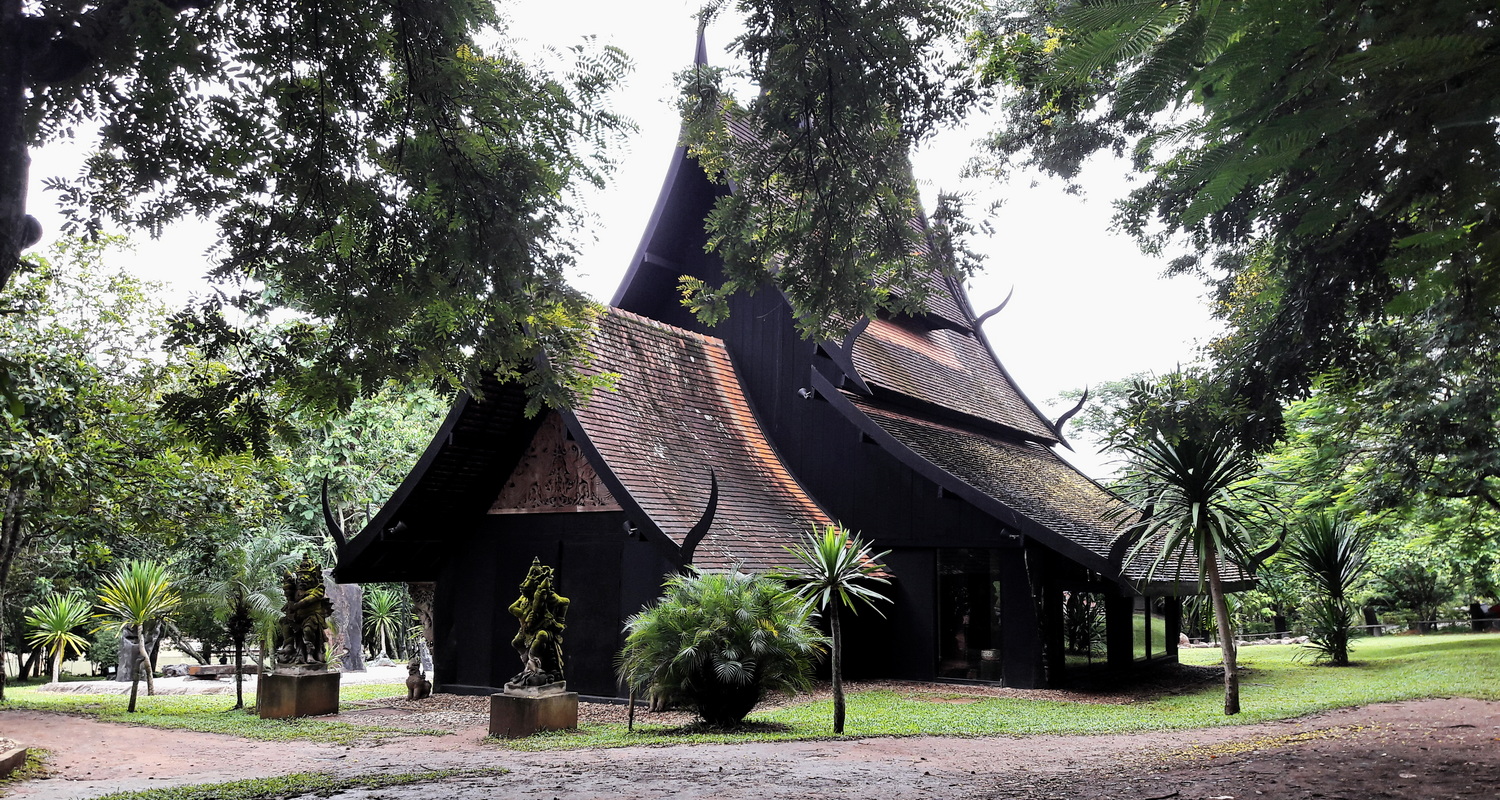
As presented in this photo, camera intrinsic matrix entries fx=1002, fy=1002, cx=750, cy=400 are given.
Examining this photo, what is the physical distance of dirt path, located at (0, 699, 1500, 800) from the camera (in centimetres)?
554

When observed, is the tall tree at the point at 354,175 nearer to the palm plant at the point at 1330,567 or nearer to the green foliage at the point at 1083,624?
the green foliage at the point at 1083,624

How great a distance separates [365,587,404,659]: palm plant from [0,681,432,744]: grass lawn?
11.9m

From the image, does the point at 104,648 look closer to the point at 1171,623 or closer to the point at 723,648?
the point at 723,648

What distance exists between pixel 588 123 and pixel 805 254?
1633 mm

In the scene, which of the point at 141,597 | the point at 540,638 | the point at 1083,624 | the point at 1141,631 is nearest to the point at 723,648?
the point at 540,638

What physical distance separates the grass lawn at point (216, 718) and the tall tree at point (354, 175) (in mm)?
5070

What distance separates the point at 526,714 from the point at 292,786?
2.85 meters

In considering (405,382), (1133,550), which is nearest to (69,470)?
(405,382)

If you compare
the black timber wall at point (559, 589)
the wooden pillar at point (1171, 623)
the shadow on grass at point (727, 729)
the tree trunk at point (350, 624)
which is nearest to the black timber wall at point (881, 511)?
the black timber wall at point (559, 589)

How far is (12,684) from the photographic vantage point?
24031 millimetres

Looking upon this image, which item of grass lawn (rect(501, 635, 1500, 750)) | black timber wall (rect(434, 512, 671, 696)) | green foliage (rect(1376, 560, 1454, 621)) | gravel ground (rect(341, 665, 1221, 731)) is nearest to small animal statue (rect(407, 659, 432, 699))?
gravel ground (rect(341, 665, 1221, 731))

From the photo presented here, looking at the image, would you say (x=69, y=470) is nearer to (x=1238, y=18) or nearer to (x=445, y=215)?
(x=445, y=215)

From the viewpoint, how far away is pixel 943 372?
16.3 meters

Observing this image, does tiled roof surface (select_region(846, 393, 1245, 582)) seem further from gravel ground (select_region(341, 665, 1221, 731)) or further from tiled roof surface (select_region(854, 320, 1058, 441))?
gravel ground (select_region(341, 665, 1221, 731))
